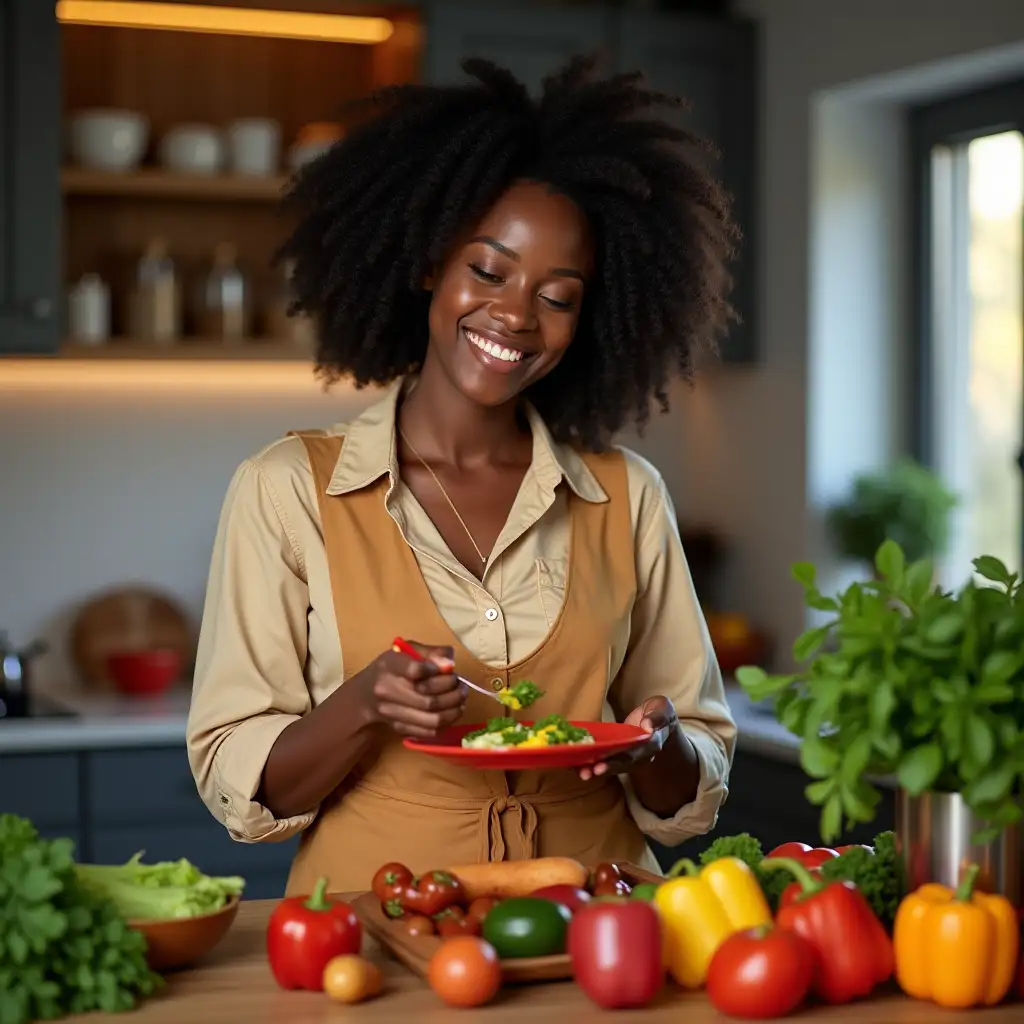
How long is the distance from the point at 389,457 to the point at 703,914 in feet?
2.65

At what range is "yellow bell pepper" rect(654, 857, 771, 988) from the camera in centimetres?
147

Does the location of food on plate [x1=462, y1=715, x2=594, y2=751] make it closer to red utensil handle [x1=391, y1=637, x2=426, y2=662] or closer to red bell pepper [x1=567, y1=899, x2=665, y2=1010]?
red utensil handle [x1=391, y1=637, x2=426, y2=662]

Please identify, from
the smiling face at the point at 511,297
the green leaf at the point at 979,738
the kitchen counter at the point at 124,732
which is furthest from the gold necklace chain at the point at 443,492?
the kitchen counter at the point at 124,732

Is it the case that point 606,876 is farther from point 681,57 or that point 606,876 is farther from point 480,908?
point 681,57

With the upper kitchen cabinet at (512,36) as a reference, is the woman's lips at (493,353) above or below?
below

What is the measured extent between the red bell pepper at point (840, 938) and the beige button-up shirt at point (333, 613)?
56 cm

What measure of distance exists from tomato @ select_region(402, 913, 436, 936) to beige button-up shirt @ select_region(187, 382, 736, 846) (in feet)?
1.24

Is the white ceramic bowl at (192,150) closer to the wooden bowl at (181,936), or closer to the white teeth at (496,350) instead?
the white teeth at (496,350)

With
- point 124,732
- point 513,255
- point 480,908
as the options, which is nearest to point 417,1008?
point 480,908

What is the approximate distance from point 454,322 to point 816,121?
213 cm

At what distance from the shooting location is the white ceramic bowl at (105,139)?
12.3 ft

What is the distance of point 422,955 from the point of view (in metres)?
1.50

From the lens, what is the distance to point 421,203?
6.91ft

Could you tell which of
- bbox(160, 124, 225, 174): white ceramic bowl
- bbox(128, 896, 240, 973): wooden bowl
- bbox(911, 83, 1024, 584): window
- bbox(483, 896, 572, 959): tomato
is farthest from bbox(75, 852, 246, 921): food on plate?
bbox(160, 124, 225, 174): white ceramic bowl
